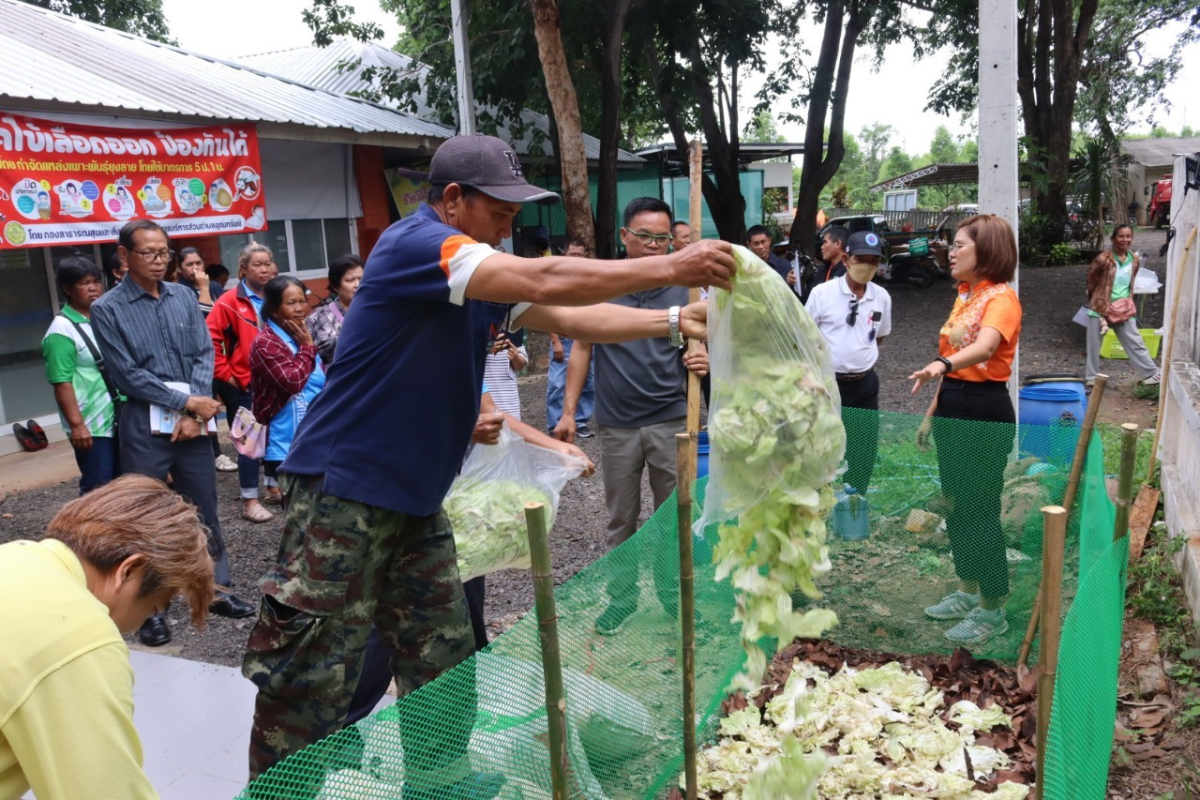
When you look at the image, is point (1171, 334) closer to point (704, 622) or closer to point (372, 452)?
point (704, 622)

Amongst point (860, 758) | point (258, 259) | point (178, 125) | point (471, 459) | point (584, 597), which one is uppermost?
point (178, 125)

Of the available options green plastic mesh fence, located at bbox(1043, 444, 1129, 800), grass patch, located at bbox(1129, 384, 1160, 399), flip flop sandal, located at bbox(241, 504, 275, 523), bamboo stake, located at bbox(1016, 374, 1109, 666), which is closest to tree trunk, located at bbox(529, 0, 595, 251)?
flip flop sandal, located at bbox(241, 504, 275, 523)

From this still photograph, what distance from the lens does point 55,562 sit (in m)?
1.77

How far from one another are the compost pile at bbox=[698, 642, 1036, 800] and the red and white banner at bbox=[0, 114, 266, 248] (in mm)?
7425

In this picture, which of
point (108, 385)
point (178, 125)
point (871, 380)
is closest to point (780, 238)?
point (178, 125)

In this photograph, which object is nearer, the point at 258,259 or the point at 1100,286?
the point at 258,259

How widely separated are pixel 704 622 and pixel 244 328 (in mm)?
4167

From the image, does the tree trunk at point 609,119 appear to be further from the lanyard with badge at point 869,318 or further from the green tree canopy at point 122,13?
the green tree canopy at point 122,13

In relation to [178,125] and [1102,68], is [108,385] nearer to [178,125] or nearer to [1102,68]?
[178,125]

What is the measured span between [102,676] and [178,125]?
902 cm

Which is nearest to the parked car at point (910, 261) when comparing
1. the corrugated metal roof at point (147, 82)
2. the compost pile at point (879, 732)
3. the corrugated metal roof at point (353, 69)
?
the corrugated metal roof at point (353, 69)

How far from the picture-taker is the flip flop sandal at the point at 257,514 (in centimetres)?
673

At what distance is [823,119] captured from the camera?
1889 centimetres

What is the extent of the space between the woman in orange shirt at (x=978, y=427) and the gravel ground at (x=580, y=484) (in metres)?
2.29
